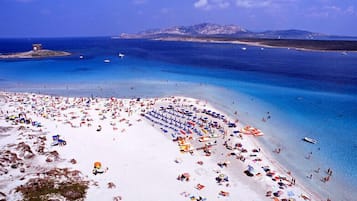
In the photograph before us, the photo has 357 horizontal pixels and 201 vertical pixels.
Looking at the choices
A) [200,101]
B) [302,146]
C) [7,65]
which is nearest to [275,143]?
[302,146]

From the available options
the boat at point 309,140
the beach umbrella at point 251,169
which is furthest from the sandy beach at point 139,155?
the boat at point 309,140

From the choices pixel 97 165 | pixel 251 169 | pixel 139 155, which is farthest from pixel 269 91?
pixel 97 165

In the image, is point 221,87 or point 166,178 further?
point 221,87

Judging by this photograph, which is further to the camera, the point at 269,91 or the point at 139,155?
the point at 269,91

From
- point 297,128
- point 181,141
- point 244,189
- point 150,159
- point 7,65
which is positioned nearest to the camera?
point 244,189

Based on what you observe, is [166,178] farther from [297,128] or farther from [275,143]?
[297,128]

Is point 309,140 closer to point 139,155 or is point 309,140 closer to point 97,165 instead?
point 139,155

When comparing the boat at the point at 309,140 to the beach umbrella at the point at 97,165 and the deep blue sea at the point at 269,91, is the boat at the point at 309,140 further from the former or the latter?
the beach umbrella at the point at 97,165
